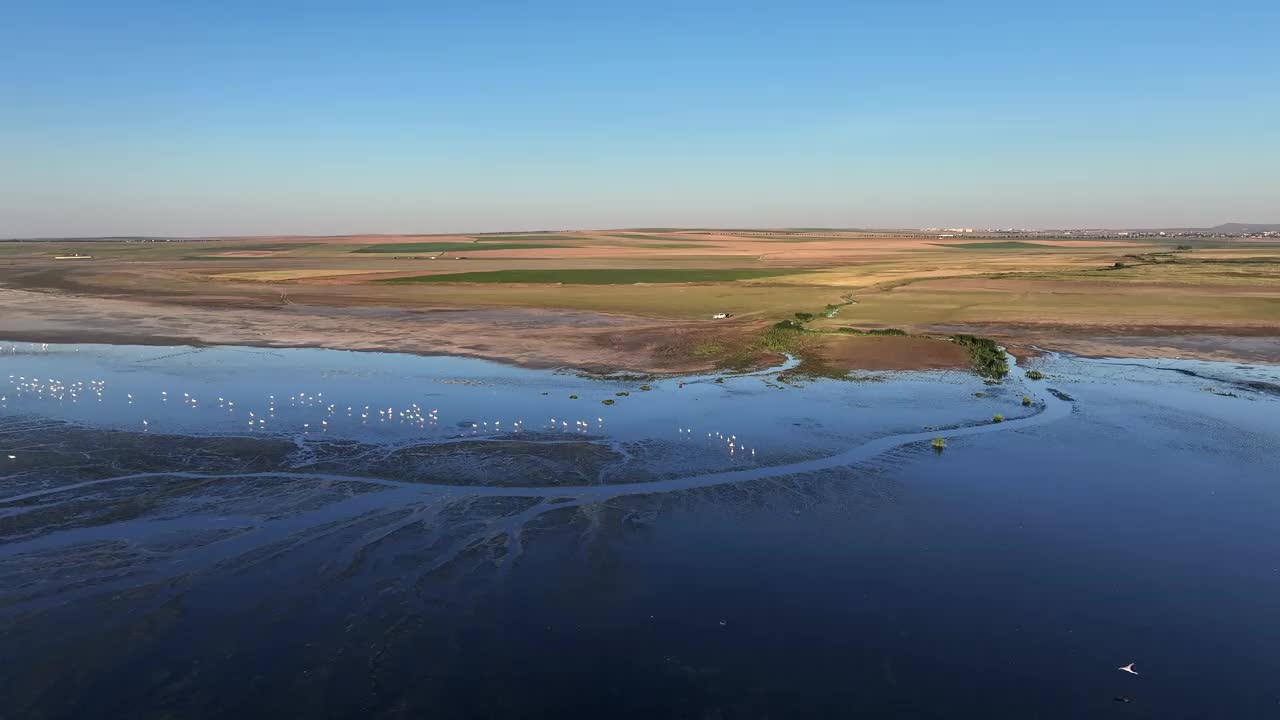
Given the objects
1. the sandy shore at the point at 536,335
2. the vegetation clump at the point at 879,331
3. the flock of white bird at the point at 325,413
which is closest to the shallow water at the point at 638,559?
the flock of white bird at the point at 325,413

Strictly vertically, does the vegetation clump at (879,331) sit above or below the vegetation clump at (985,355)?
above

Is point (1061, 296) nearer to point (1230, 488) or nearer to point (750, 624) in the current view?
point (1230, 488)

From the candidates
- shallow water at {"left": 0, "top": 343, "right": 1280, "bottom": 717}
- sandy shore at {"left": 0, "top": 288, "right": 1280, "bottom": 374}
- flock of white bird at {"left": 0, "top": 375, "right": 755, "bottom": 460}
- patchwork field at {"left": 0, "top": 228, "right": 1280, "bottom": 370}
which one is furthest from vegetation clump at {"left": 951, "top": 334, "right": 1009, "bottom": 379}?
flock of white bird at {"left": 0, "top": 375, "right": 755, "bottom": 460}

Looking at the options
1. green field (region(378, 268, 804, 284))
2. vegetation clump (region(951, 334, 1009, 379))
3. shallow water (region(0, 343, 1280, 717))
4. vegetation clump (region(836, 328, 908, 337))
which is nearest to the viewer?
shallow water (region(0, 343, 1280, 717))

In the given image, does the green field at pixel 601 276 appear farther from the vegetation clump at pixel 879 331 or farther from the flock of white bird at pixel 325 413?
the flock of white bird at pixel 325 413

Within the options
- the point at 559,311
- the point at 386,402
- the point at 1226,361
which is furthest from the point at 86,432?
the point at 1226,361

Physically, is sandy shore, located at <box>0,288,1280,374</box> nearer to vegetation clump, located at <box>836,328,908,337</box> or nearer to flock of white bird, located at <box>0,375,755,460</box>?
vegetation clump, located at <box>836,328,908,337</box>

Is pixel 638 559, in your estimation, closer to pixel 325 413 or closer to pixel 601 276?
pixel 325 413
